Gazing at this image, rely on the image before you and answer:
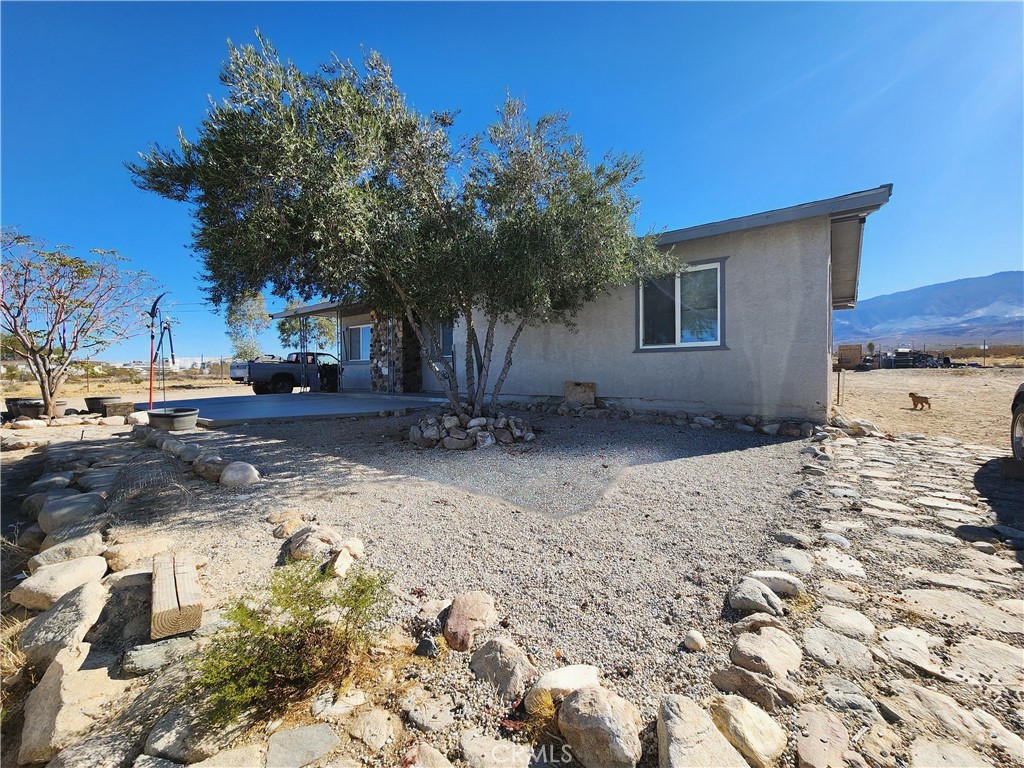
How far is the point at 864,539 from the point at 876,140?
10011mm

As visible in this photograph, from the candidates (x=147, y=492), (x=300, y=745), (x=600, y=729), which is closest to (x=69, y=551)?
(x=147, y=492)

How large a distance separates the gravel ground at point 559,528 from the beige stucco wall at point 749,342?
0.99m

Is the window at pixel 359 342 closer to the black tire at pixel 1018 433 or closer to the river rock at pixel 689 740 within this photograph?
the black tire at pixel 1018 433

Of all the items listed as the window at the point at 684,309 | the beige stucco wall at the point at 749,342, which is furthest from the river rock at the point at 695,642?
the window at the point at 684,309

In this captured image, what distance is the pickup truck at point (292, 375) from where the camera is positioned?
49.6ft

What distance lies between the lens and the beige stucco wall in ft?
19.6

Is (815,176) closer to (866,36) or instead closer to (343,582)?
(866,36)

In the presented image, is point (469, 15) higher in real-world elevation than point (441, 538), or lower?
higher

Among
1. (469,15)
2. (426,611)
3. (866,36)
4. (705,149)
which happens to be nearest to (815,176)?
(705,149)

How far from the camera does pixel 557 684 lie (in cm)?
145

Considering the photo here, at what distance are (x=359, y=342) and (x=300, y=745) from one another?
14.7 metres

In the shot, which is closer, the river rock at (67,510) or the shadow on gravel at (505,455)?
the river rock at (67,510)

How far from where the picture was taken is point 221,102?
434cm

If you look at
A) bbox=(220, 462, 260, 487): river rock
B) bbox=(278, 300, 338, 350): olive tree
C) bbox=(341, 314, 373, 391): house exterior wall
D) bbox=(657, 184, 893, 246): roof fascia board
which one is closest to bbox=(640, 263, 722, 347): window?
bbox=(657, 184, 893, 246): roof fascia board
